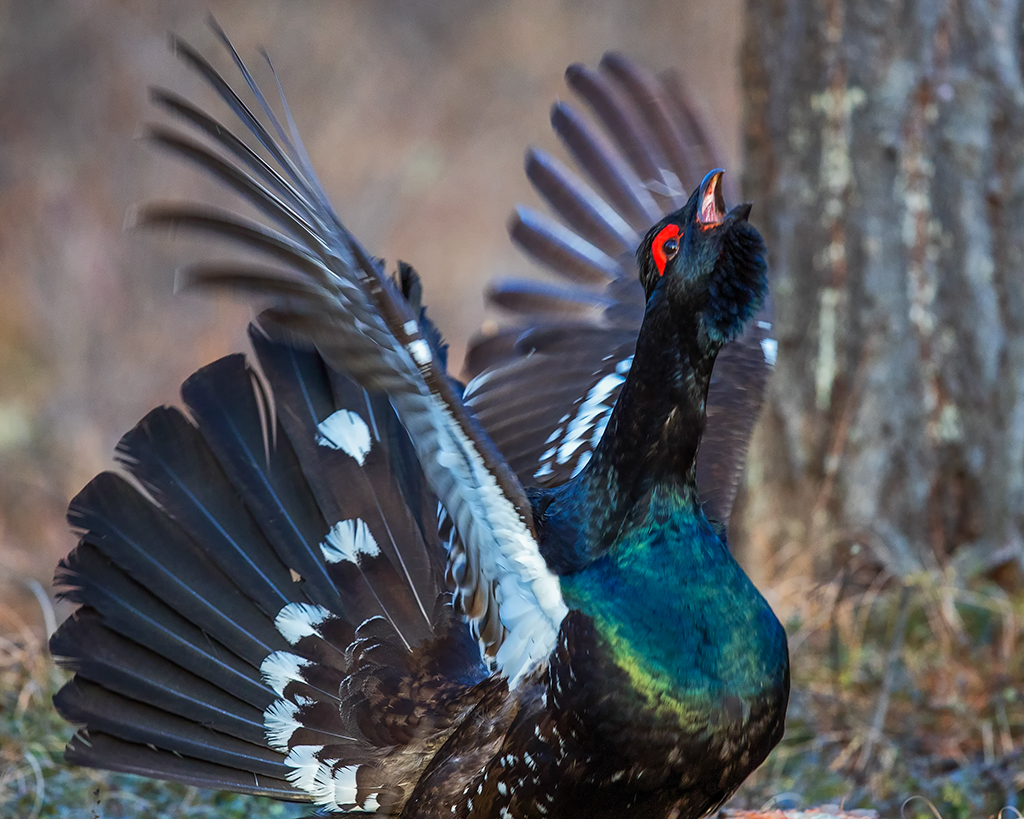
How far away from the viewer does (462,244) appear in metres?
10.8

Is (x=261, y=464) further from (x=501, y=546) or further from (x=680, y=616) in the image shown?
(x=680, y=616)

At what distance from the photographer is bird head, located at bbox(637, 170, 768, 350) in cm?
283

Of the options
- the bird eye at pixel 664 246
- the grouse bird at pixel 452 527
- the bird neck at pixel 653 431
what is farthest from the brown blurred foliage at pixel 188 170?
the bird eye at pixel 664 246

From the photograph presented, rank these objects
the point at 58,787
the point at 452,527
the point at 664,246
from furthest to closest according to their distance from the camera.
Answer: the point at 58,787
the point at 452,527
the point at 664,246

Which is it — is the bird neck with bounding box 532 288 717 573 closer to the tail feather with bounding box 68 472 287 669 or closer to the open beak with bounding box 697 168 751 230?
the open beak with bounding box 697 168 751 230

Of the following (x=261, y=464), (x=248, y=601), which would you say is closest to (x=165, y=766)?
(x=248, y=601)

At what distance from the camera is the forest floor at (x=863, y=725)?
3.79 meters

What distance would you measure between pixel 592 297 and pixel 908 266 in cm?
143

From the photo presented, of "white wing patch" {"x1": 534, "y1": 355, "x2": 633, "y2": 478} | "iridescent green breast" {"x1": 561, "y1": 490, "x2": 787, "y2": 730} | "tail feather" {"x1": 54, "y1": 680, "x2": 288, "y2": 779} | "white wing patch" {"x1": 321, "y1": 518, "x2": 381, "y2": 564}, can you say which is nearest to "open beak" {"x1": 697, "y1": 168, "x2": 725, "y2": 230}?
"iridescent green breast" {"x1": 561, "y1": 490, "x2": 787, "y2": 730}

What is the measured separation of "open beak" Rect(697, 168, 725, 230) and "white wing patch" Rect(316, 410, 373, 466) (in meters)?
1.16

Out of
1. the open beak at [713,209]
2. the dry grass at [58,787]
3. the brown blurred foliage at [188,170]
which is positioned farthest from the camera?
the brown blurred foliage at [188,170]

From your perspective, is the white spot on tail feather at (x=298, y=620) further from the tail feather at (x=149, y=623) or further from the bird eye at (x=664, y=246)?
the bird eye at (x=664, y=246)

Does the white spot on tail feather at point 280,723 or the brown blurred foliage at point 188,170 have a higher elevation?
the brown blurred foliage at point 188,170

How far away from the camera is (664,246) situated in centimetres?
289
